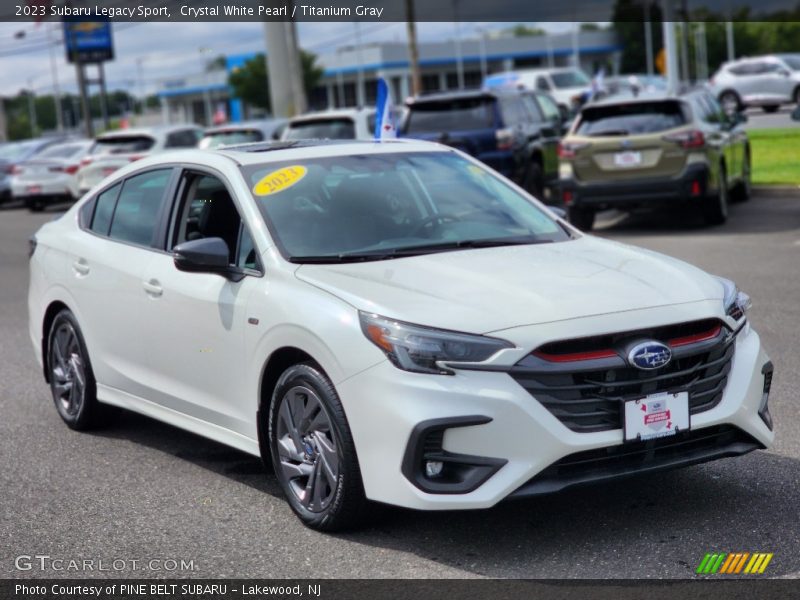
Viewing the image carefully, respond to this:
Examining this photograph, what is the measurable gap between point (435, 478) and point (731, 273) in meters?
8.04

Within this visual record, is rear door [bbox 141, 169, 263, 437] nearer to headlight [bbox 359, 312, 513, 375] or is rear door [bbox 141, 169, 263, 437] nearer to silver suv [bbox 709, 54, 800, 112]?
headlight [bbox 359, 312, 513, 375]

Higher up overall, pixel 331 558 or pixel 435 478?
pixel 435 478

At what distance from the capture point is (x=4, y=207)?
108 ft

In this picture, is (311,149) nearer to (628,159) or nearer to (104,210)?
(104,210)

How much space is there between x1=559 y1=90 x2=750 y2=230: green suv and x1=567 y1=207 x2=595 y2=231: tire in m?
0.12

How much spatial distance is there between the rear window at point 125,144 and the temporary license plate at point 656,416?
21.5 m

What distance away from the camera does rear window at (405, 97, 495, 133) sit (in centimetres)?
1808

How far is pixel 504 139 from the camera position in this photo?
18.0m

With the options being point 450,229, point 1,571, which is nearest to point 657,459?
point 450,229

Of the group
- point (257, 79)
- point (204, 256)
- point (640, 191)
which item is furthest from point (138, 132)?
point (257, 79)

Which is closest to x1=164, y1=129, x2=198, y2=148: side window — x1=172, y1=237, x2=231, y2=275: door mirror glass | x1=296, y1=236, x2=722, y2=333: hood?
x1=172, y1=237, x2=231, y2=275: door mirror glass

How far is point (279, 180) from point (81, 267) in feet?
5.23

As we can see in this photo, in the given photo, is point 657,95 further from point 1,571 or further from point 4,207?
point 4,207

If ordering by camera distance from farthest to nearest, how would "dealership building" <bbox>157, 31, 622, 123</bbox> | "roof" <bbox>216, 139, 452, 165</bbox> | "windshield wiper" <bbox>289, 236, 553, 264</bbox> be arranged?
"dealership building" <bbox>157, 31, 622, 123</bbox>, "roof" <bbox>216, 139, 452, 165</bbox>, "windshield wiper" <bbox>289, 236, 553, 264</bbox>
